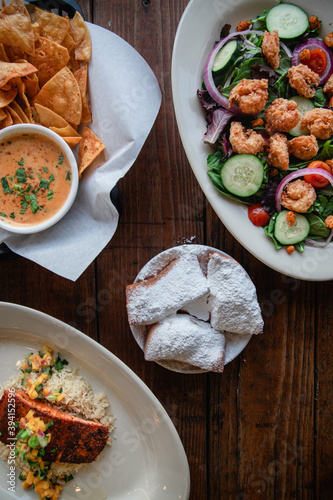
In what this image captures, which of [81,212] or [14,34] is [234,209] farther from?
[14,34]

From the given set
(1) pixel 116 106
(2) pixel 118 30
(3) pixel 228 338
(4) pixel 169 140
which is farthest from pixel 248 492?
(2) pixel 118 30

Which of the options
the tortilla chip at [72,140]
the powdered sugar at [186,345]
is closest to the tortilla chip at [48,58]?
the tortilla chip at [72,140]

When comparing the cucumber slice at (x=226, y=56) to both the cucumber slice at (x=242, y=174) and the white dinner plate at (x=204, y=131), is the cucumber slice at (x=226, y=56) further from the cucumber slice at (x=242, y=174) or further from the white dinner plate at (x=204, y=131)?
the cucumber slice at (x=242, y=174)

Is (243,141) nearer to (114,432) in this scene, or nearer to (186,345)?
(186,345)

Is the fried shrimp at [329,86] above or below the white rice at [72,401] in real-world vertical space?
above

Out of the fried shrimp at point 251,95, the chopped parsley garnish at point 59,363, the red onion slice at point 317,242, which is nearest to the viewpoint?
the fried shrimp at point 251,95

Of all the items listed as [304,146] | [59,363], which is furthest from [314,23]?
[59,363]
